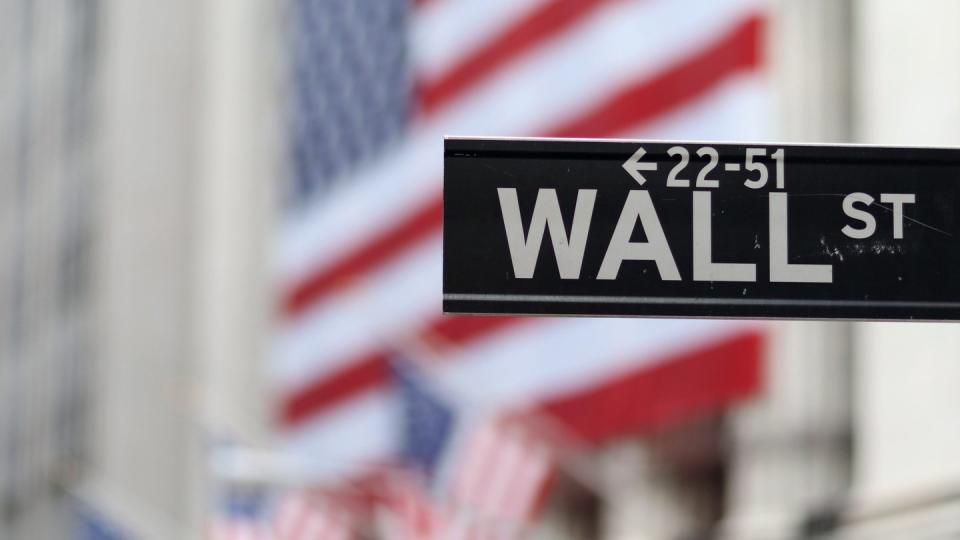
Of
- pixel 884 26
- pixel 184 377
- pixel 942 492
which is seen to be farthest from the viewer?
pixel 184 377

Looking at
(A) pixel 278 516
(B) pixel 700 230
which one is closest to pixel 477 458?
(A) pixel 278 516

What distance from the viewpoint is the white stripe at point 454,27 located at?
2205cm

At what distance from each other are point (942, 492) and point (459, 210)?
8.95 meters

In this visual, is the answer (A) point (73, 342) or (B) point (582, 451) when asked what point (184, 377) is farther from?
(B) point (582, 451)

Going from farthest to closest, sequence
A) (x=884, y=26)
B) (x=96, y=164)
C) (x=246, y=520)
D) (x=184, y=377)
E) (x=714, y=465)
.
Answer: (x=96, y=164)
(x=184, y=377)
(x=246, y=520)
(x=714, y=465)
(x=884, y=26)

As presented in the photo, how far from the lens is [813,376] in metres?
16.5

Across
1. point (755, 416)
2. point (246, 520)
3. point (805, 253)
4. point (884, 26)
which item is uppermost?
point (884, 26)

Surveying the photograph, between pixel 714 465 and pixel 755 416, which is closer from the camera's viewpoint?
pixel 755 416

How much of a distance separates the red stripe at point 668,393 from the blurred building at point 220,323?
7.1 inches

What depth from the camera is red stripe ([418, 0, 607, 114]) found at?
20625mm

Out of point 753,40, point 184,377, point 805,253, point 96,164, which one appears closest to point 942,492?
point 753,40

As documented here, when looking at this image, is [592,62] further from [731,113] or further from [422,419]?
[422,419]

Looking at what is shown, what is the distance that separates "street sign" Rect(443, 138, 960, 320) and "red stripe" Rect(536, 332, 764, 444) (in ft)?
37.9

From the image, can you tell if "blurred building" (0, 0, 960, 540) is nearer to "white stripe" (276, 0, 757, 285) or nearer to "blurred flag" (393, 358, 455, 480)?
"white stripe" (276, 0, 757, 285)
